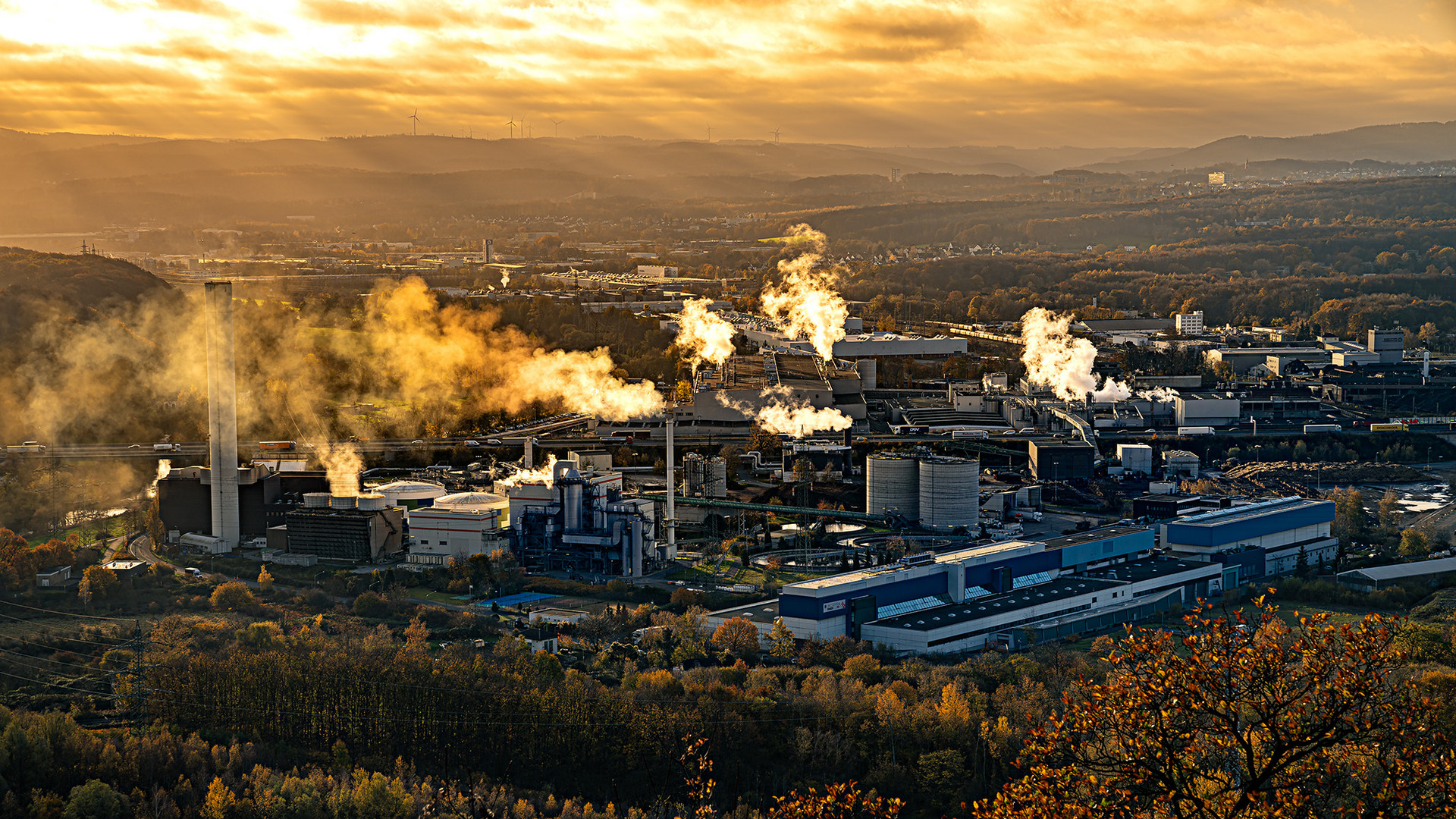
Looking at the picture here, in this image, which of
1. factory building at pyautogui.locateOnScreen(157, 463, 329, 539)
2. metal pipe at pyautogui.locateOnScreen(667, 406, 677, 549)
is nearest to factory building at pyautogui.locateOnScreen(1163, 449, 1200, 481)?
metal pipe at pyautogui.locateOnScreen(667, 406, 677, 549)

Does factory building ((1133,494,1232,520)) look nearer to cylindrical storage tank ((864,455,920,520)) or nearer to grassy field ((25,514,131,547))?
cylindrical storage tank ((864,455,920,520))

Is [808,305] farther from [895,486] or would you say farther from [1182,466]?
[895,486]

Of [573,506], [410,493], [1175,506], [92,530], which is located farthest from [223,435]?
[1175,506]

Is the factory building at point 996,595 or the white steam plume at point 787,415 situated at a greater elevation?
the white steam plume at point 787,415

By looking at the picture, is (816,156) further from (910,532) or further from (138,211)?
(910,532)

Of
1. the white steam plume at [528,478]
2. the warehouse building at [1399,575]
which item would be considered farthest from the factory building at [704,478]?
the warehouse building at [1399,575]

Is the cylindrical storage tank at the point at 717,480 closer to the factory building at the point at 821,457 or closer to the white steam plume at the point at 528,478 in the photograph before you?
the factory building at the point at 821,457
